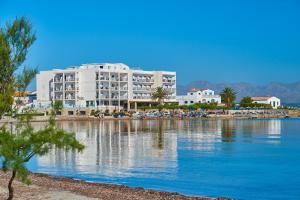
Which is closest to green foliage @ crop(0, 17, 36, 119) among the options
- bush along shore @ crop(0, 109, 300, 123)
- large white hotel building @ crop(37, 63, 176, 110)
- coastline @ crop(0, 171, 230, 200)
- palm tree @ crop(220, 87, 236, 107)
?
coastline @ crop(0, 171, 230, 200)

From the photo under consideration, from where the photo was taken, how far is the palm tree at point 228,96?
160625 mm

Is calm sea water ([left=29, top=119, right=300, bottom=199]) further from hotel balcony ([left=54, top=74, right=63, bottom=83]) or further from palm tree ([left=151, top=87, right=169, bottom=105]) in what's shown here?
hotel balcony ([left=54, top=74, right=63, bottom=83])

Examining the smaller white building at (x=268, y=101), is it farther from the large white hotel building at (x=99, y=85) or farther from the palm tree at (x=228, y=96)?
the large white hotel building at (x=99, y=85)

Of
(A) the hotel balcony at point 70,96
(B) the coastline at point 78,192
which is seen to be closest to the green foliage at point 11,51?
(B) the coastline at point 78,192

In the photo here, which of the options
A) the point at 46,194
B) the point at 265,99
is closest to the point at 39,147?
the point at 46,194

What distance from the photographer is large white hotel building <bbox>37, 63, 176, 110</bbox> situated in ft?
431

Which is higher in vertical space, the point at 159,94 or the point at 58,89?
the point at 58,89

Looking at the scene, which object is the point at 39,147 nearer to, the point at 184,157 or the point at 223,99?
the point at 184,157

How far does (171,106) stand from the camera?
469 ft

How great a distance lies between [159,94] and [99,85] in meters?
19.1

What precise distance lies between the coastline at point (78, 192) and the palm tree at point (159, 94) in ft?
386

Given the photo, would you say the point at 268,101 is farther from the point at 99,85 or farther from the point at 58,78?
the point at 58,78

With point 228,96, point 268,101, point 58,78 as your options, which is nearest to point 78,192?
point 58,78

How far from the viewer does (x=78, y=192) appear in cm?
1803
